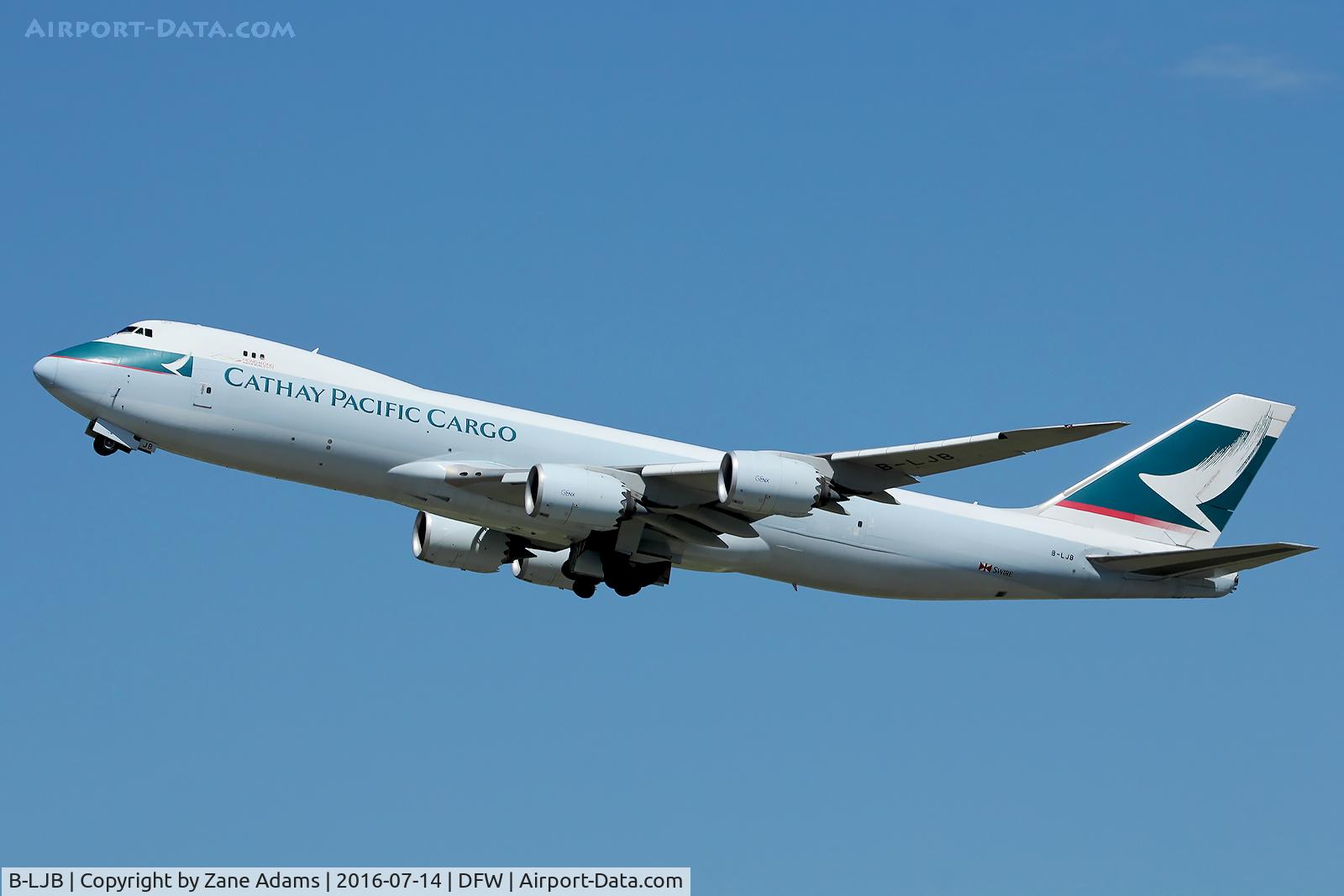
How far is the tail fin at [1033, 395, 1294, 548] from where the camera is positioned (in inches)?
1866

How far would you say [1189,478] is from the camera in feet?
159

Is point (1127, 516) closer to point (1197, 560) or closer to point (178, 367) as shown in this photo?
point (1197, 560)

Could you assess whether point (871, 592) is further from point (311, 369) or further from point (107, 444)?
point (107, 444)

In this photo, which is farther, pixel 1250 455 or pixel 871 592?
pixel 1250 455

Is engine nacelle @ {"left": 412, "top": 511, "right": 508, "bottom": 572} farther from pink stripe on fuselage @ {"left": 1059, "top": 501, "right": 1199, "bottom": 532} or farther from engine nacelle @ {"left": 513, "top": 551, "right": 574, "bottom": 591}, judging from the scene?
pink stripe on fuselage @ {"left": 1059, "top": 501, "right": 1199, "bottom": 532}

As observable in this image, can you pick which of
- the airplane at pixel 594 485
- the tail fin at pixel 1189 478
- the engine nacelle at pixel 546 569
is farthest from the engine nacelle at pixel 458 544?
the tail fin at pixel 1189 478

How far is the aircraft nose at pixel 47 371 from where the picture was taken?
125 ft

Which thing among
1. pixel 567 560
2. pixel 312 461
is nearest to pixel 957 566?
pixel 567 560

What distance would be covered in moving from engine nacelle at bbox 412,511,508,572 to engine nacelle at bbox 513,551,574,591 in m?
0.77

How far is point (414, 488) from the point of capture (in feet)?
128

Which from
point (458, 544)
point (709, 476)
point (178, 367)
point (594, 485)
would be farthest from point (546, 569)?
point (178, 367)

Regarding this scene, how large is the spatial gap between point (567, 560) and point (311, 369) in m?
7.90

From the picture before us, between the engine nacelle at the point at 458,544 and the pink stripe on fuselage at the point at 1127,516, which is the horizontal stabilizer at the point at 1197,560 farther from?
the engine nacelle at the point at 458,544

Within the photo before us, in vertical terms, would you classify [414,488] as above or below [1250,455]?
below
